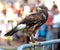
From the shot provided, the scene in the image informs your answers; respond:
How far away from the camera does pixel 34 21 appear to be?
1593 millimetres

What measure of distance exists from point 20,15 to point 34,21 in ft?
0.58

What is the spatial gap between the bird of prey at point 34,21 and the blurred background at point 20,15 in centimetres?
5

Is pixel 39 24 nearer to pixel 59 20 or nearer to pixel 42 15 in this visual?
pixel 42 15

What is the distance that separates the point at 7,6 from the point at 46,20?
39 centimetres

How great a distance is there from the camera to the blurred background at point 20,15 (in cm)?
168

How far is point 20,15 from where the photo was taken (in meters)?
1.70

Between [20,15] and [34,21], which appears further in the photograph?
[20,15]

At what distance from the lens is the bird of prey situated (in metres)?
1.58

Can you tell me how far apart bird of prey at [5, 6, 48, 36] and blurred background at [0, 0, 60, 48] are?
0.05 metres

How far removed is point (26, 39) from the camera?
166 cm

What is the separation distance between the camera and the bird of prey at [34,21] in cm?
158

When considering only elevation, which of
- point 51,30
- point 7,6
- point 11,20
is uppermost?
point 7,6

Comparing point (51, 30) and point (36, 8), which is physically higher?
point (36, 8)

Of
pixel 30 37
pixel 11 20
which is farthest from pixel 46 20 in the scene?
pixel 11 20
